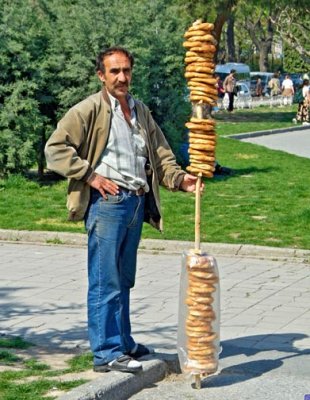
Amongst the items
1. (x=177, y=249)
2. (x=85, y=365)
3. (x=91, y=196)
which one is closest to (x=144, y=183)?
(x=91, y=196)

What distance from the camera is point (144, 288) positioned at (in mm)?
10266

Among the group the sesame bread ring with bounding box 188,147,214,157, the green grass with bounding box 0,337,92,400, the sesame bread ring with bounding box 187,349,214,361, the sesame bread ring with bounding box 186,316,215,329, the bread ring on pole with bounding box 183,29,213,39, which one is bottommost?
the green grass with bounding box 0,337,92,400

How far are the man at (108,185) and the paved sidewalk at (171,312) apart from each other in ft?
1.08

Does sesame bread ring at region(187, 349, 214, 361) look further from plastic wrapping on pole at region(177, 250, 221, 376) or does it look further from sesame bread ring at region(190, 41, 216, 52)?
sesame bread ring at region(190, 41, 216, 52)

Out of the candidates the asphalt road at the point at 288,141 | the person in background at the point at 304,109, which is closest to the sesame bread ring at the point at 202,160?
the asphalt road at the point at 288,141

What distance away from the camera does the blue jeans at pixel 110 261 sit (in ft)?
21.8

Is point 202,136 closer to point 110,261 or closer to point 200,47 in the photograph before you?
point 200,47

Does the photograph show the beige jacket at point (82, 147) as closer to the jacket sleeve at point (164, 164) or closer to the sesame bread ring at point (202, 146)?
the jacket sleeve at point (164, 164)

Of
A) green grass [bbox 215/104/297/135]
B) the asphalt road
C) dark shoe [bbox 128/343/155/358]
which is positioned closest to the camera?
dark shoe [bbox 128/343/155/358]

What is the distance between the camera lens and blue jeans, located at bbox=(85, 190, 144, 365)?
21.8 ft

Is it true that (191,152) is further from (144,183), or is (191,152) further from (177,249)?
(177,249)

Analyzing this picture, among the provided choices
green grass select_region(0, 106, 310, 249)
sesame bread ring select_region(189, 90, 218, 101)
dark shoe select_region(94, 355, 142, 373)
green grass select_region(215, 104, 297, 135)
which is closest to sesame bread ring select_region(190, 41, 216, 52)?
sesame bread ring select_region(189, 90, 218, 101)

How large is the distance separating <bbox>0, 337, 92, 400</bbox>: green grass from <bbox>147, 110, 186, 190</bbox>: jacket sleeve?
3.92 feet

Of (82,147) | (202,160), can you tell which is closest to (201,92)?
(202,160)
